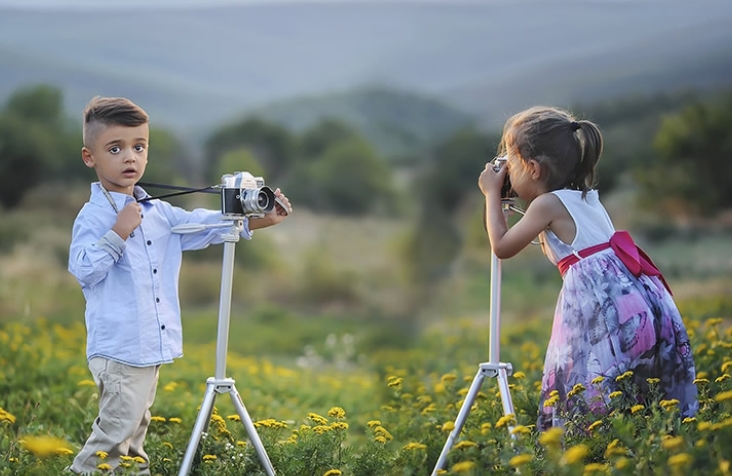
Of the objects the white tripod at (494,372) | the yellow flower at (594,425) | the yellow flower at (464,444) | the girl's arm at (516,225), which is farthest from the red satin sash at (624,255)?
the yellow flower at (464,444)

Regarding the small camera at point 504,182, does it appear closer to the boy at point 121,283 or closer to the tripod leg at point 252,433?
the boy at point 121,283

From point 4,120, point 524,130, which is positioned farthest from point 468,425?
point 4,120

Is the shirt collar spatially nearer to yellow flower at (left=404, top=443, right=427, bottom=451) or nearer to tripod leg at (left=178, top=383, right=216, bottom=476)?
tripod leg at (left=178, top=383, right=216, bottom=476)

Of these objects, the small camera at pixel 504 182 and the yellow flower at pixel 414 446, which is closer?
the yellow flower at pixel 414 446

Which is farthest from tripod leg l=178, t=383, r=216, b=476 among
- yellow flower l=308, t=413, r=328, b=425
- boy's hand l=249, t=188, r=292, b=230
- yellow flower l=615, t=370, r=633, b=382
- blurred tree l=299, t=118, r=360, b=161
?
blurred tree l=299, t=118, r=360, b=161

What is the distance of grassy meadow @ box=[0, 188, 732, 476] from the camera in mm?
2898

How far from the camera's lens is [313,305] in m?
11.1

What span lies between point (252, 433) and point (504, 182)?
1298 mm

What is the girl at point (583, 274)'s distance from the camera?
3.27 m

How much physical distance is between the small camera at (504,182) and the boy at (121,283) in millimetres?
800

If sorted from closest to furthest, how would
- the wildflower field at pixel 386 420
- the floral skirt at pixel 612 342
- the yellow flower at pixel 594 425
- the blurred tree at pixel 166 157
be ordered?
the wildflower field at pixel 386 420 < the yellow flower at pixel 594 425 < the floral skirt at pixel 612 342 < the blurred tree at pixel 166 157

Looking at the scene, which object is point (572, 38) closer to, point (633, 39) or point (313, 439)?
point (633, 39)

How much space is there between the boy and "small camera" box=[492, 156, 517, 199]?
31.5 inches

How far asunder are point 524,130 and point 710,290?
6449 millimetres
